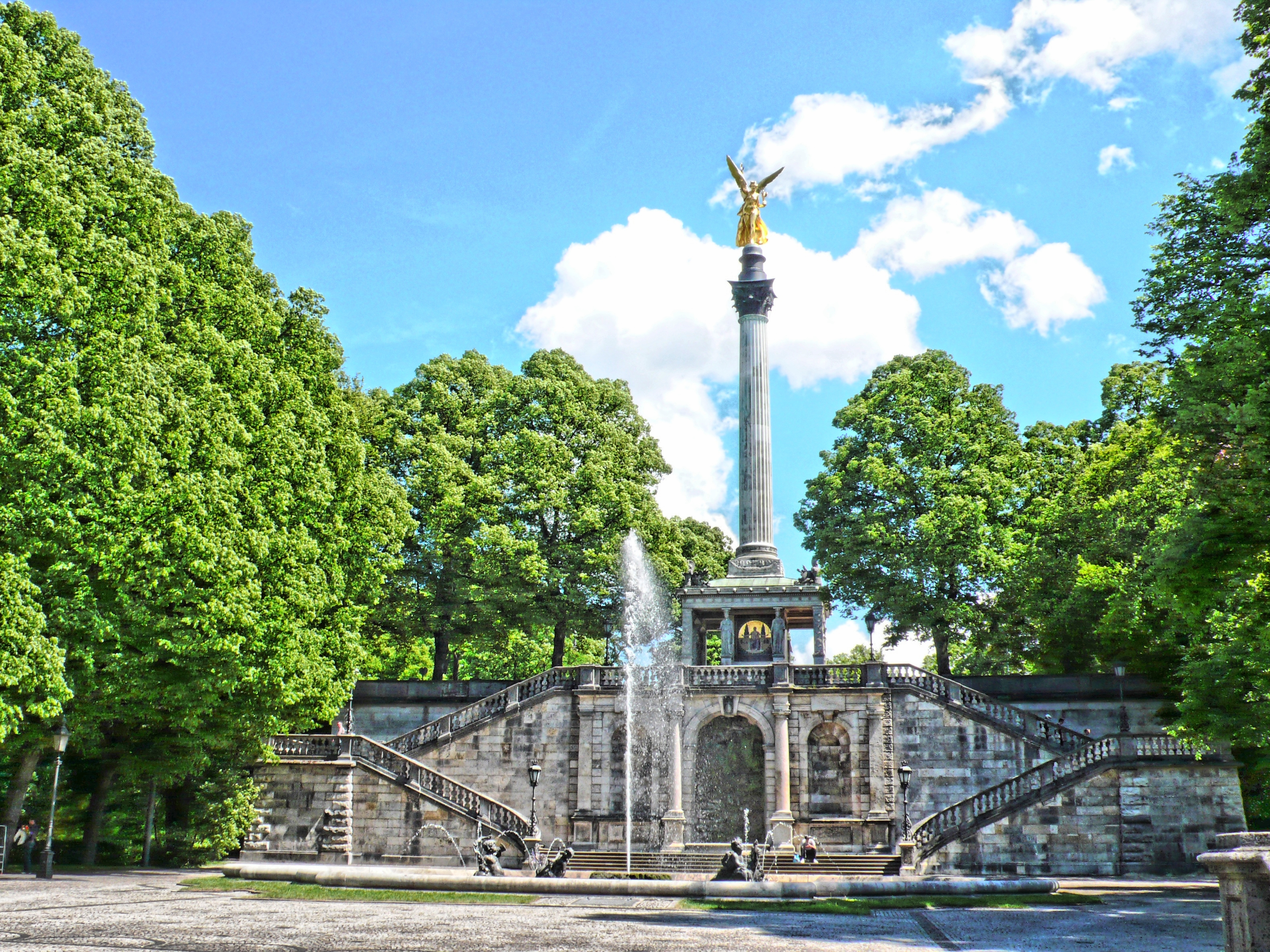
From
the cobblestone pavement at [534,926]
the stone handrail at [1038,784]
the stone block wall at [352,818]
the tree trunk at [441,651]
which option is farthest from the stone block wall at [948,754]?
the tree trunk at [441,651]

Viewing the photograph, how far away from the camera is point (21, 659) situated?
17734 mm

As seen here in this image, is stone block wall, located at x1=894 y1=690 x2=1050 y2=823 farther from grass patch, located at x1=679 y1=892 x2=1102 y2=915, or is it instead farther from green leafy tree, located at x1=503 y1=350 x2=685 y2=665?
green leafy tree, located at x1=503 y1=350 x2=685 y2=665

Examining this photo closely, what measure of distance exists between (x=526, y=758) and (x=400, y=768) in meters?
4.29

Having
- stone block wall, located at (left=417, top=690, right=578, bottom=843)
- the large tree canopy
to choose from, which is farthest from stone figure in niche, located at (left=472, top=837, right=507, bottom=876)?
stone block wall, located at (left=417, top=690, right=578, bottom=843)

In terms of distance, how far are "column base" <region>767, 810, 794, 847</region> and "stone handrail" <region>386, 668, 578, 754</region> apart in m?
7.34

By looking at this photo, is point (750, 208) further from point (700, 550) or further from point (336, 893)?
point (336, 893)

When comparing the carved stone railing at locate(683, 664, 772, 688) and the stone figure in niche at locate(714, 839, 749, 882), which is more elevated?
the carved stone railing at locate(683, 664, 772, 688)

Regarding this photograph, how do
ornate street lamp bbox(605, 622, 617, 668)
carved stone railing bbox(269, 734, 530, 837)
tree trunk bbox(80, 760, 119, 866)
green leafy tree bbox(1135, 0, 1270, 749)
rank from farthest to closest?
ornate street lamp bbox(605, 622, 617, 668) → carved stone railing bbox(269, 734, 530, 837) → tree trunk bbox(80, 760, 119, 866) → green leafy tree bbox(1135, 0, 1270, 749)

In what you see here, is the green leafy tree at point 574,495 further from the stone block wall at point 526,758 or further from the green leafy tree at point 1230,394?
the green leafy tree at point 1230,394

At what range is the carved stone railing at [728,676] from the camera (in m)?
32.8

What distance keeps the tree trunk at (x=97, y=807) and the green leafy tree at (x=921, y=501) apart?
26.2 meters

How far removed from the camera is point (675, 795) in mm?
31688

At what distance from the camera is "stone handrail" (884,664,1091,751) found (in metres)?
30.0

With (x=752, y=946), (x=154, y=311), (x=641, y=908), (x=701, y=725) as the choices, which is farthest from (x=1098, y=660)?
(x=154, y=311)
